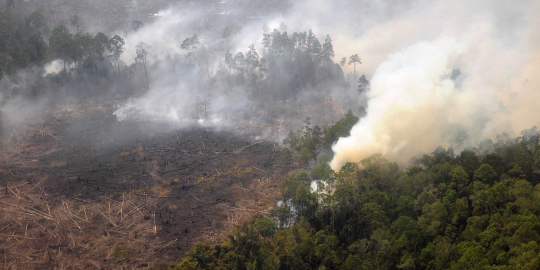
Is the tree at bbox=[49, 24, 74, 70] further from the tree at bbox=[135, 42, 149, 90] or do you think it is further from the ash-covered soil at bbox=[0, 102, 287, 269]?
the ash-covered soil at bbox=[0, 102, 287, 269]

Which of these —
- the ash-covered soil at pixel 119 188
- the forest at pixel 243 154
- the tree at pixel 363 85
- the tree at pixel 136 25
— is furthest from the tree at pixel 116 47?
the tree at pixel 363 85

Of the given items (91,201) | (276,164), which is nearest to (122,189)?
(91,201)

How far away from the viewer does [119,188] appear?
63.4m

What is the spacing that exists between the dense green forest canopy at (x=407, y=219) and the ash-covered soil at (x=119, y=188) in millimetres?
8261

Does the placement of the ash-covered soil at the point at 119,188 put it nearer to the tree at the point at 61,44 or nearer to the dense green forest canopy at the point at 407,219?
the dense green forest canopy at the point at 407,219

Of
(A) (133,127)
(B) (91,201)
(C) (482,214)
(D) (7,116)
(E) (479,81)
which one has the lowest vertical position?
(C) (482,214)

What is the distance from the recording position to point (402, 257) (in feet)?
140

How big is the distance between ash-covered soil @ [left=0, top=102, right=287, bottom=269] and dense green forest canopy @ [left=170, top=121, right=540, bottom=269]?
826 cm

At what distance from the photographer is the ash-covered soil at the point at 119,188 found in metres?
52.2

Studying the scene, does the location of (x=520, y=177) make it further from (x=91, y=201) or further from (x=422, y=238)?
(x=91, y=201)

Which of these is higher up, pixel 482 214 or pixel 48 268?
pixel 48 268

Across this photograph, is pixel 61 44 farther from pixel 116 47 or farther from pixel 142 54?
pixel 142 54

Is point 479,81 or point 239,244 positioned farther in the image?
point 479,81

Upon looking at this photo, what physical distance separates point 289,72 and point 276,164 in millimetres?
30382
